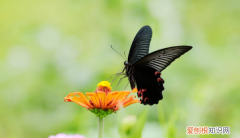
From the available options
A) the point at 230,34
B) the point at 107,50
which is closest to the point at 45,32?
the point at 107,50

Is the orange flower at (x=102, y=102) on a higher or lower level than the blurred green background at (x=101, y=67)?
lower

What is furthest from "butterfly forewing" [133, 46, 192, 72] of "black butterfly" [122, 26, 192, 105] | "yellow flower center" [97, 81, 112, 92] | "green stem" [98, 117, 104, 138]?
"green stem" [98, 117, 104, 138]

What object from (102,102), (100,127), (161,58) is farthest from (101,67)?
(100,127)

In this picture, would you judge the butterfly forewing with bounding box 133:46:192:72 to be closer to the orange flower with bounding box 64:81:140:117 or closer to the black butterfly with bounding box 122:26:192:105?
the black butterfly with bounding box 122:26:192:105

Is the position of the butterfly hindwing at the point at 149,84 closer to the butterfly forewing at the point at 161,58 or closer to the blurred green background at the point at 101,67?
the butterfly forewing at the point at 161,58

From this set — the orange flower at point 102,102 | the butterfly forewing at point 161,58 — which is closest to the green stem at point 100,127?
the orange flower at point 102,102

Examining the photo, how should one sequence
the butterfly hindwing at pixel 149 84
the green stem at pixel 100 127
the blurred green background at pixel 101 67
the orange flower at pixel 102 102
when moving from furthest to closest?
the blurred green background at pixel 101 67
the butterfly hindwing at pixel 149 84
the orange flower at pixel 102 102
the green stem at pixel 100 127

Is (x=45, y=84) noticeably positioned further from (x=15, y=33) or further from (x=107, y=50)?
(x=15, y=33)
